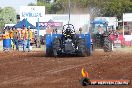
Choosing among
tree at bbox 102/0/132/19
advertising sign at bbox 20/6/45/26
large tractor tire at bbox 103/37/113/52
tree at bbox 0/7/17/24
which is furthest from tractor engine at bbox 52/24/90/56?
tree at bbox 0/7/17/24

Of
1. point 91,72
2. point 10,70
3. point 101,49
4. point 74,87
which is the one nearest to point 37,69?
point 10,70

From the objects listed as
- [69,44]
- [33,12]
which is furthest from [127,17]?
[69,44]

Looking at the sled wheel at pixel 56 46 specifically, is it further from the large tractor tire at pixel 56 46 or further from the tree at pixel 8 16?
the tree at pixel 8 16

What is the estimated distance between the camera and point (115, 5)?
91.8 metres

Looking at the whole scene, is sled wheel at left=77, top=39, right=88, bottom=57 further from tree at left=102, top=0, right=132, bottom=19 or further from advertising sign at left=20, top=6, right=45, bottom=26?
tree at left=102, top=0, right=132, bottom=19

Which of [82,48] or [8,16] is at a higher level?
[8,16]

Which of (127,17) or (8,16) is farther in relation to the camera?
(8,16)

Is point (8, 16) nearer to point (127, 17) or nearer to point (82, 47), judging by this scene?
point (127, 17)

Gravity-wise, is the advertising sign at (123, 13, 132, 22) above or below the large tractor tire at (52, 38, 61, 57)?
above

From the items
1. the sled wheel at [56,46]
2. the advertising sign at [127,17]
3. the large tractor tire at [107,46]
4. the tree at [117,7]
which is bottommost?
the large tractor tire at [107,46]

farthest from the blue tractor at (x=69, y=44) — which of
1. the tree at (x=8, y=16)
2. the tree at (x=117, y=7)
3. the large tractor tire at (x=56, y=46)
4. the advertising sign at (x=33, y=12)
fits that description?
the tree at (x=8, y=16)

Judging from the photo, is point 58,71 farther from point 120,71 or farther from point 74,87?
point 74,87

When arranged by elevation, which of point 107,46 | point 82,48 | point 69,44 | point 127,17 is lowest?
point 107,46

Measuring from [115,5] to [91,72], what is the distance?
253 feet
